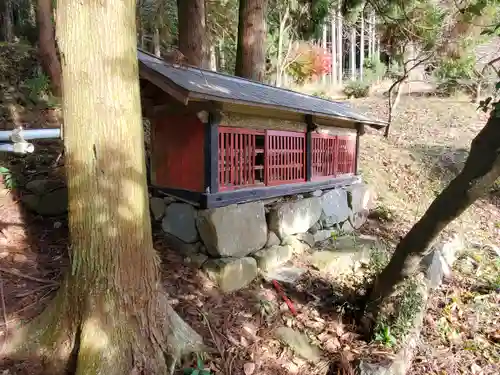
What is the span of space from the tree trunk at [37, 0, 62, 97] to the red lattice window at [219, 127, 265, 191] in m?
6.59

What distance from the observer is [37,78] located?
957cm

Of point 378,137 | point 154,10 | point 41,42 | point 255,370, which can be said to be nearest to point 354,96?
point 378,137

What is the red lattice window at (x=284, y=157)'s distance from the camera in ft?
19.1

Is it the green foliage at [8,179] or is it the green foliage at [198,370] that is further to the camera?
the green foliage at [8,179]

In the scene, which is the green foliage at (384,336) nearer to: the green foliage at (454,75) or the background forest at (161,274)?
the background forest at (161,274)

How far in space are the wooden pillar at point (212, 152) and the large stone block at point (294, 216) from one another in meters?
1.27

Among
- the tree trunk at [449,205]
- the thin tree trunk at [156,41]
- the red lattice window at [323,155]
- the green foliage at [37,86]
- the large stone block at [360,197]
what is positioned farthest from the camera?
the thin tree trunk at [156,41]

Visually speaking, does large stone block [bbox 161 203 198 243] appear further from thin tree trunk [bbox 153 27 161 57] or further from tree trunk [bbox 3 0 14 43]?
thin tree trunk [bbox 153 27 161 57]

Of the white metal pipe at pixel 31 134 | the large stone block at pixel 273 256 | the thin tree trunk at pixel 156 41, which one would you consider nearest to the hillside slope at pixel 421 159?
the large stone block at pixel 273 256

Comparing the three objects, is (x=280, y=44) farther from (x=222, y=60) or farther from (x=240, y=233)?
(x=240, y=233)

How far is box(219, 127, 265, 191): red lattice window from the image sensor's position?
5.01 metres

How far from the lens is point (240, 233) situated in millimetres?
5035

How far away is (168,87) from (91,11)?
1.58m

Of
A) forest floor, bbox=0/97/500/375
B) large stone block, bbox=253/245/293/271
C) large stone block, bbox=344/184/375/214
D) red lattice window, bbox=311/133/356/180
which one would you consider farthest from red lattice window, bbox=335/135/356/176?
large stone block, bbox=253/245/293/271
